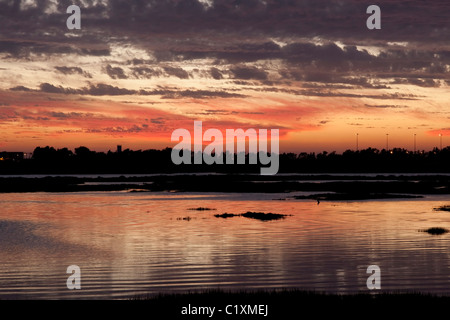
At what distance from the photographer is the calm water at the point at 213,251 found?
77.2 ft

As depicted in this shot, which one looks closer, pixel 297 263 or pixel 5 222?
pixel 297 263

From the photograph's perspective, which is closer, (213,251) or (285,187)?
(213,251)

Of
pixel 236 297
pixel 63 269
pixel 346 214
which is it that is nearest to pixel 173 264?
pixel 63 269

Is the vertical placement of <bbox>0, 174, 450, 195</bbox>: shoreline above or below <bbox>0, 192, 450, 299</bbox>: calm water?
above

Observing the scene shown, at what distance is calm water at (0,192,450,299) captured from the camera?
77.2ft

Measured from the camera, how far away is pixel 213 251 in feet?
105

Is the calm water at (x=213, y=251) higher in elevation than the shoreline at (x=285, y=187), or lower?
lower

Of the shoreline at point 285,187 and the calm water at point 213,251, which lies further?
the shoreline at point 285,187

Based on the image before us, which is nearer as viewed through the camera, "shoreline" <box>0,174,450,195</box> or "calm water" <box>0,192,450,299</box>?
"calm water" <box>0,192,450,299</box>

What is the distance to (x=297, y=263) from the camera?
28.0 meters

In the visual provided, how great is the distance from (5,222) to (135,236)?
1544cm

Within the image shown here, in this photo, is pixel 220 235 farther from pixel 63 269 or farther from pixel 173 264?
pixel 63 269
